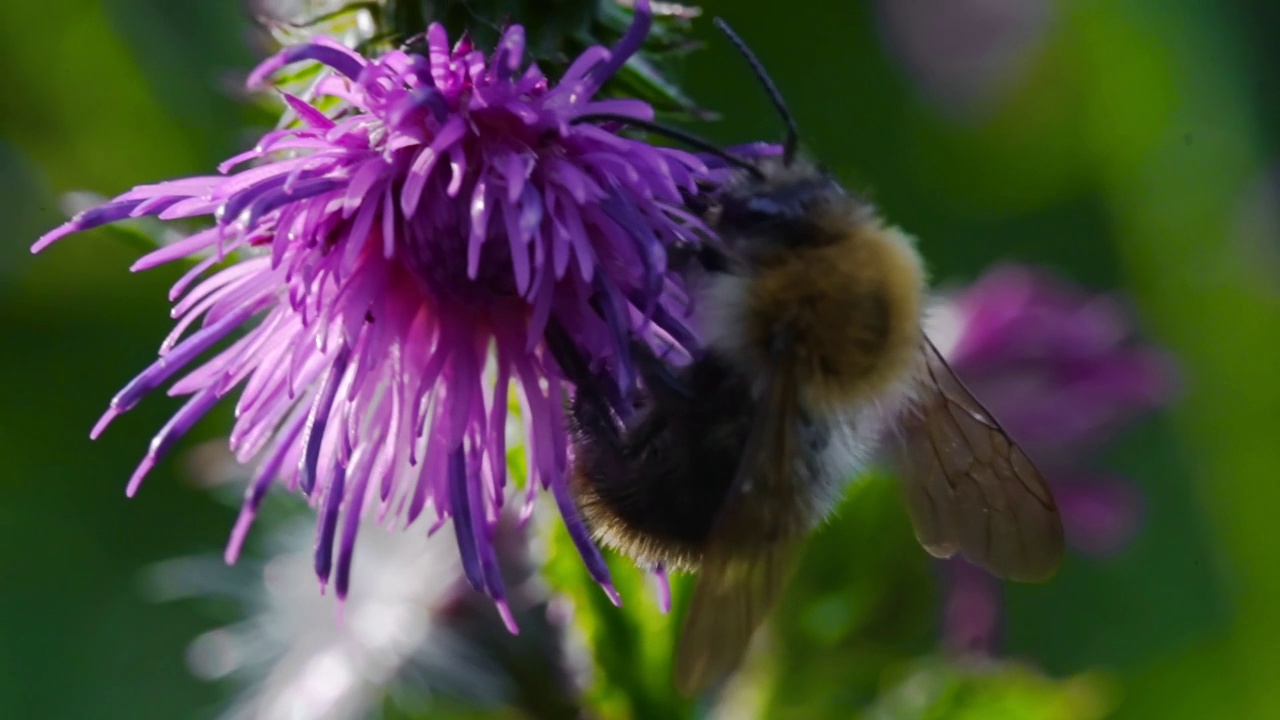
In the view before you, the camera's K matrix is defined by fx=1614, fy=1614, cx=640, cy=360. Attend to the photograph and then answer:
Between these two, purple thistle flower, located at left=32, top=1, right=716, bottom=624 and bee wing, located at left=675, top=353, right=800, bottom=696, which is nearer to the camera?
bee wing, located at left=675, top=353, right=800, bottom=696

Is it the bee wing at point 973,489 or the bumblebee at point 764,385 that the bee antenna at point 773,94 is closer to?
the bumblebee at point 764,385

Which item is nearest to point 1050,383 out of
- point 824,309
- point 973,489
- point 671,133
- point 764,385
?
point 973,489

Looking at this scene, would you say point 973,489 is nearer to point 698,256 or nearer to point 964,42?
point 698,256

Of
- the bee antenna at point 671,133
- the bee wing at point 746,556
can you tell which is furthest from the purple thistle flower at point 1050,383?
the bee wing at point 746,556

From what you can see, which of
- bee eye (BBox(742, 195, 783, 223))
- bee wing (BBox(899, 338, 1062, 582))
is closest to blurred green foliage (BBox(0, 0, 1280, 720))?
bee wing (BBox(899, 338, 1062, 582))

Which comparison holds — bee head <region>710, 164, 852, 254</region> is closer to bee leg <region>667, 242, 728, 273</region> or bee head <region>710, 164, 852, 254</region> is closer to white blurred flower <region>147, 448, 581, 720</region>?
bee leg <region>667, 242, 728, 273</region>

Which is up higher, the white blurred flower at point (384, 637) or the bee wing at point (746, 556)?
the bee wing at point (746, 556)
